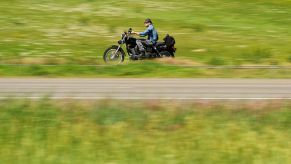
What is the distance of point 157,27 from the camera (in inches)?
1640

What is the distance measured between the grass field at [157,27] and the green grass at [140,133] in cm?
1067

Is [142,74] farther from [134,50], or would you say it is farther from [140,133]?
[140,133]

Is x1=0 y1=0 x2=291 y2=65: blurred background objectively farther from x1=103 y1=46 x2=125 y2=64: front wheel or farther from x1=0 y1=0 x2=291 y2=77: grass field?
x1=103 y1=46 x2=125 y2=64: front wheel

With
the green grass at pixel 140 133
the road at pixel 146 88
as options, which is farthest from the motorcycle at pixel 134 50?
the green grass at pixel 140 133

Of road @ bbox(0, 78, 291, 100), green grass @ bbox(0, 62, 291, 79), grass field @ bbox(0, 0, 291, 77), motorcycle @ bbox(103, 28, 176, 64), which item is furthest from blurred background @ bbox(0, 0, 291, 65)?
road @ bbox(0, 78, 291, 100)

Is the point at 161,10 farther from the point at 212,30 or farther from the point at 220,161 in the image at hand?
the point at 220,161

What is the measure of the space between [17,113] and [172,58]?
15.4 m

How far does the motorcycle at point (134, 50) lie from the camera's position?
24547mm

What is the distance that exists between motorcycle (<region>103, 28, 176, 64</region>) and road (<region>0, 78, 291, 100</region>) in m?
4.90

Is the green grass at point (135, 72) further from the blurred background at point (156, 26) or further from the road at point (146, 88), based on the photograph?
the blurred background at point (156, 26)

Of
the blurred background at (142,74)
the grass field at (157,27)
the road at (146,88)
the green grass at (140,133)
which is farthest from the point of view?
the grass field at (157,27)

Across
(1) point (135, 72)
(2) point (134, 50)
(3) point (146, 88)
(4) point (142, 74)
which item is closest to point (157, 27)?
(2) point (134, 50)

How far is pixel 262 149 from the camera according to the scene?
8586mm

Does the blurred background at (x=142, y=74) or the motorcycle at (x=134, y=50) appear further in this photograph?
the motorcycle at (x=134, y=50)
